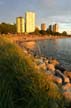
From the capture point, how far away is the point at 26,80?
6625 millimetres

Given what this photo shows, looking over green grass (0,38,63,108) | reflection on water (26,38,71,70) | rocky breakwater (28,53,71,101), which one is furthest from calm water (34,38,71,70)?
green grass (0,38,63,108)

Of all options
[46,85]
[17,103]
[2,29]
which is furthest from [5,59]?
[2,29]

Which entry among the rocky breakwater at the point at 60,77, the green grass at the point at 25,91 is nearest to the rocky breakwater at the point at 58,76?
the rocky breakwater at the point at 60,77

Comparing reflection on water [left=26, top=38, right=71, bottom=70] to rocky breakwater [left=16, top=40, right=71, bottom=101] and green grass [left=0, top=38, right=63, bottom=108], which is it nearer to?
rocky breakwater [left=16, top=40, right=71, bottom=101]

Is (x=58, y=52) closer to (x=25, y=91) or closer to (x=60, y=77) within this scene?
(x=60, y=77)

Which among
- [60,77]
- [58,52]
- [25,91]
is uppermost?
[25,91]

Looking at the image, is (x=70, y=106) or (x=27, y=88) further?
(x=70, y=106)

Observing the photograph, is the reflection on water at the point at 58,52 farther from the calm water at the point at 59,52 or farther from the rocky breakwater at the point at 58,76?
the rocky breakwater at the point at 58,76

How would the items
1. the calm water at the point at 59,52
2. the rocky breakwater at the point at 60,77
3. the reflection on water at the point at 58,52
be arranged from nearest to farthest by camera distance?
the rocky breakwater at the point at 60,77 → the calm water at the point at 59,52 → the reflection on water at the point at 58,52

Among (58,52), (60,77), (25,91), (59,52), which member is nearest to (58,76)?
(60,77)

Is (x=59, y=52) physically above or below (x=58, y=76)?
below

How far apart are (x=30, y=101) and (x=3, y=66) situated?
230 cm

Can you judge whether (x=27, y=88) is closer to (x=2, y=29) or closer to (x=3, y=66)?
(x=3, y=66)

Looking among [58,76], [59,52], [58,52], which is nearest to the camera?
[58,76]
